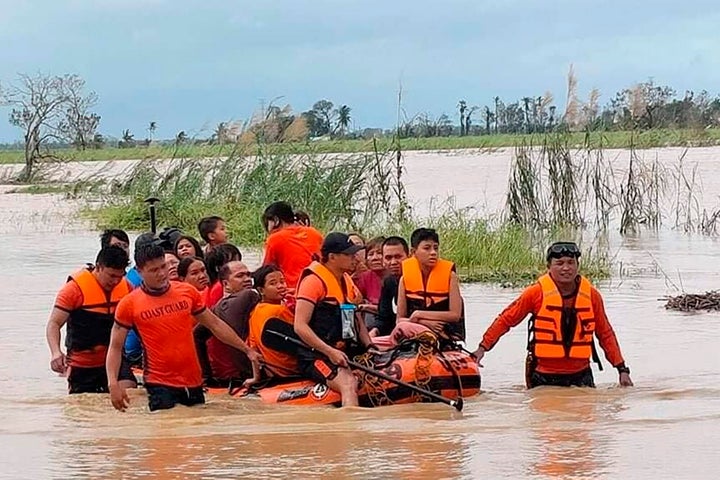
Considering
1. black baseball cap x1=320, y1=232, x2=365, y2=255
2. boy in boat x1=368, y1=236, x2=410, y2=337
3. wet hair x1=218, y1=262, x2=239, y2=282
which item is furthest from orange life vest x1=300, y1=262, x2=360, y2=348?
boy in boat x1=368, y1=236, x2=410, y2=337

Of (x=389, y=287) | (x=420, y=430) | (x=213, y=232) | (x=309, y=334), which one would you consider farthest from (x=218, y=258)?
(x=420, y=430)

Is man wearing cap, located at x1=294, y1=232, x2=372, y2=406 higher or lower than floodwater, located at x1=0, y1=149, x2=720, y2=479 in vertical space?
higher

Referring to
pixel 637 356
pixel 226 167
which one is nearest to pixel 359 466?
pixel 637 356

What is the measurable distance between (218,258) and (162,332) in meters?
1.65

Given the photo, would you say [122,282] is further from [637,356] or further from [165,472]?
[637,356]

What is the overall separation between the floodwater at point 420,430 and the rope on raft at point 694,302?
74 cm

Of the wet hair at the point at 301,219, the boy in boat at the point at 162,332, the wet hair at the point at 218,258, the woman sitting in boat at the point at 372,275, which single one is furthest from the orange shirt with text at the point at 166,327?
the wet hair at the point at 301,219

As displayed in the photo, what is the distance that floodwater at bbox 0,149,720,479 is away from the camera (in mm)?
7078

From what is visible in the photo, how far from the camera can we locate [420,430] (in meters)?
8.06

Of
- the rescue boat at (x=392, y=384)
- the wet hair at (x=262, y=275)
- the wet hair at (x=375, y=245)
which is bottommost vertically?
the rescue boat at (x=392, y=384)

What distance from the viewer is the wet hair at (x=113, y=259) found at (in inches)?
339

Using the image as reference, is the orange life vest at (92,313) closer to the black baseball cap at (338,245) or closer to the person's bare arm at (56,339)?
the person's bare arm at (56,339)

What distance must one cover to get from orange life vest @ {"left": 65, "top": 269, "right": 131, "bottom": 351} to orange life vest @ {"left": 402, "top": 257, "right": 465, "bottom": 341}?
6.34 ft

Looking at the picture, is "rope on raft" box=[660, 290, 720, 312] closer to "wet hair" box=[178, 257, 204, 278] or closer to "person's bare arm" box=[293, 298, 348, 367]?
"person's bare arm" box=[293, 298, 348, 367]
